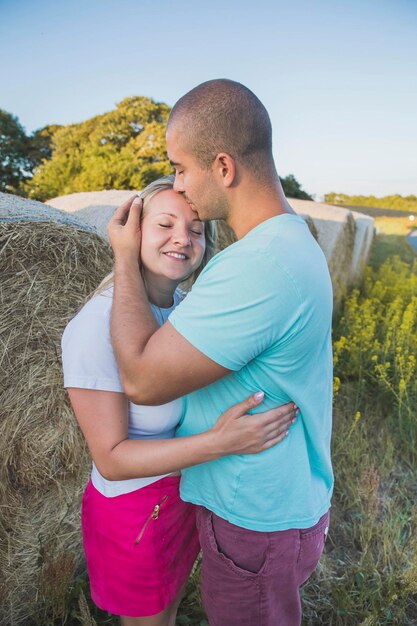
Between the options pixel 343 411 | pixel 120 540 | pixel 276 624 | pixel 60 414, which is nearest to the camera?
pixel 276 624

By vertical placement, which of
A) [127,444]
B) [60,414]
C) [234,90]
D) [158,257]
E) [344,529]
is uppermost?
[234,90]

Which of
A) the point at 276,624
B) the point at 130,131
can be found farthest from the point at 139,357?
the point at 130,131

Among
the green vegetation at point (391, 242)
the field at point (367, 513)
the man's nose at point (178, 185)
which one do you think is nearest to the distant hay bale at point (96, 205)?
the field at point (367, 513)

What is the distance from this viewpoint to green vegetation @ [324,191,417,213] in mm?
28000

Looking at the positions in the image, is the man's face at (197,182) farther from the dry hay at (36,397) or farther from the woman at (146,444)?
the dry hay at (36,397)

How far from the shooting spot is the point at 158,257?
1.80 meters

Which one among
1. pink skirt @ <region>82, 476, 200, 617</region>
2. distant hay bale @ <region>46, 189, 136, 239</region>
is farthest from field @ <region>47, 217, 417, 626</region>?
distant hay bale @ <region>46, 189, 136, 239</region>

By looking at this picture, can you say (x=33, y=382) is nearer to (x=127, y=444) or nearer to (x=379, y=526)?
(x=127, y=444)

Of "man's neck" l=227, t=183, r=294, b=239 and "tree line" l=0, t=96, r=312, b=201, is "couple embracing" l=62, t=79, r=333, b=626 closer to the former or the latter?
"man's neck" l=227, t=183, r=294, b=239

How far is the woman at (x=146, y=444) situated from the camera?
1.56m

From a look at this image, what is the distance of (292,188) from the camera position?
13789 mm

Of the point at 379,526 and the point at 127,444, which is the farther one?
the point at 379,526

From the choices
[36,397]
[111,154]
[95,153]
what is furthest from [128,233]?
[95,153]

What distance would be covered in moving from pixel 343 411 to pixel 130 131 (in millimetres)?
10131
